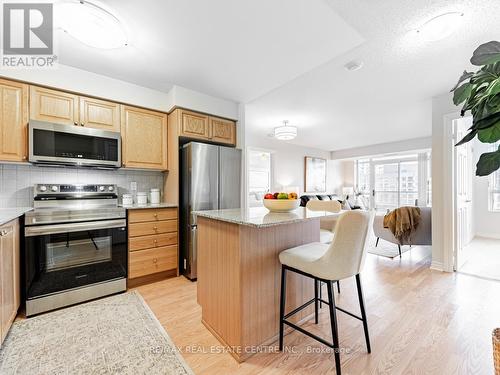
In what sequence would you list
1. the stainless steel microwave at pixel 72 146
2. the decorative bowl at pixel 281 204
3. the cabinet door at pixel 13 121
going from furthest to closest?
the stainless steel microwave at pixel 72 146 → the cabinet door at pixel 13 121 → the decorative bowl at pixel 281 204

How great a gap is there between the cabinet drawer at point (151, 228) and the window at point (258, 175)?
2.98m

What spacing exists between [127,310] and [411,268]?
3568mm

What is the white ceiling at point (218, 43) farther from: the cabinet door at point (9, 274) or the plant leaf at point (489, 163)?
the cabinet door at point (9, 274)

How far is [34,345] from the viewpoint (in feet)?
5.15

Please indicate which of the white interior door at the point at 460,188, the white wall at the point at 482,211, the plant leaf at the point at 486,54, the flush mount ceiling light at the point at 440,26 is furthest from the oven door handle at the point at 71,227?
the white wall at the point at 482,211

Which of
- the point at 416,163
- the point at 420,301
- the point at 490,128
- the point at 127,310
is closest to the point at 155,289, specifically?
the point at 127,310

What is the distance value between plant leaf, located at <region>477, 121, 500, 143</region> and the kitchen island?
917 mm

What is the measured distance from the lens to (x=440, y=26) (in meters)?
1.70

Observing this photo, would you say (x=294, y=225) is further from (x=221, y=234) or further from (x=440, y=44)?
(x=440, y=44)

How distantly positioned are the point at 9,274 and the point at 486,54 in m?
3.21

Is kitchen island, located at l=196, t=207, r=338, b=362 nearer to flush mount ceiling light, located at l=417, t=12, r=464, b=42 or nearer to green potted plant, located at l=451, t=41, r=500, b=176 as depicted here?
green potted plant, located at l=451, t=41, r=500, b=176

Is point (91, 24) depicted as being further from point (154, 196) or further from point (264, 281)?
point (264, 281)

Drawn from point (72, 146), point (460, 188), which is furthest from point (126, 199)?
point (460, 188)

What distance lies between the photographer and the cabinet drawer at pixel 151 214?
2.49 metres
